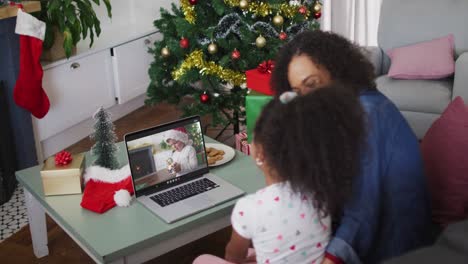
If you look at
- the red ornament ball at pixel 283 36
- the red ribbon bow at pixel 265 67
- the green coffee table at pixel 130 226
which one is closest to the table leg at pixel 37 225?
the green coffee table at pixel 130 226

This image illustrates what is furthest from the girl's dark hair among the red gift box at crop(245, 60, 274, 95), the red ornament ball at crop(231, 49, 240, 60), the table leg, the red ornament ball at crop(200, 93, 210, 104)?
the red ornament ball at crop(200, 93, 210, 104)

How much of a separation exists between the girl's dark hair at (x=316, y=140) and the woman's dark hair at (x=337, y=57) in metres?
0.27

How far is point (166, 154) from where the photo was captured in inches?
75.5

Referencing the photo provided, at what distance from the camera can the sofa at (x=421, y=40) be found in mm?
2766

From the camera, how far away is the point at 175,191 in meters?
1.89

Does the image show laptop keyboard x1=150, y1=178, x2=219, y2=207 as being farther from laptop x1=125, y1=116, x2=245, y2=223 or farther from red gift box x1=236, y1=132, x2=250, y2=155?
red gift box x1=236, y1=132, x2=250, y2=155

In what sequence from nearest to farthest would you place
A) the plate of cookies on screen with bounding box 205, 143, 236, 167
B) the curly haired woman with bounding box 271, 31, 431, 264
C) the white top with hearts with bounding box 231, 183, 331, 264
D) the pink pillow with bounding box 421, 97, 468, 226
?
the white top with hearts with bounding box 231, 183, 331, 264, the curly haired woman with bounding box 271, 31, 431, 264, the pink pillow with bounding box 421, 97, 468, 226, the plate of cookies on screen with bounding box 205, 143, 236, 167

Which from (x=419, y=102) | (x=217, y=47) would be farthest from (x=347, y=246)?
(x=217, y=47)

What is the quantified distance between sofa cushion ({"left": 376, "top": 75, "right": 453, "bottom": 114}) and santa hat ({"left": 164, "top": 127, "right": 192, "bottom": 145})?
1.38 m

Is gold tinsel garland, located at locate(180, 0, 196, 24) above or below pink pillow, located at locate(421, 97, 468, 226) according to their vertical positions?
above

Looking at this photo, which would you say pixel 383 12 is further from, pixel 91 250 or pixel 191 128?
pixel 91 250

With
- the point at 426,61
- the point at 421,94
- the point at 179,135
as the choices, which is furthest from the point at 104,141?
the point at 426,61

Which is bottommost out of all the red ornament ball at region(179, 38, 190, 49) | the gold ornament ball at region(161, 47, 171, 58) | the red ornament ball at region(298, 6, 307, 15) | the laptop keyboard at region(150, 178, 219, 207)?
the laptop keyboard at region(150, 178, 219, 207)

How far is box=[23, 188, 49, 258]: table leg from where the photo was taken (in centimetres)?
223
